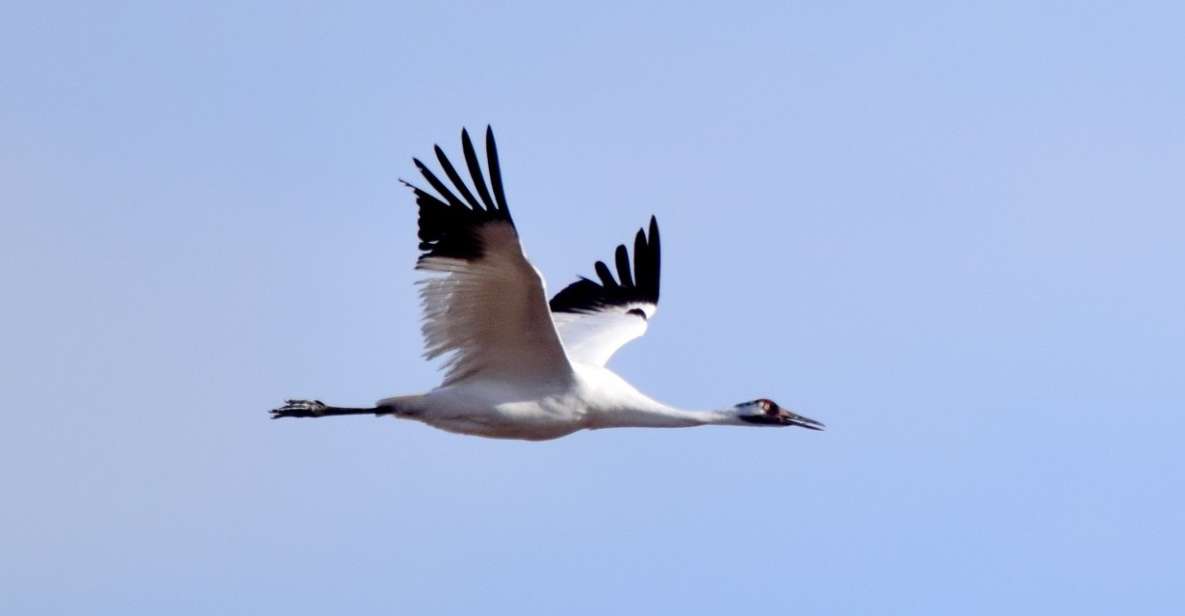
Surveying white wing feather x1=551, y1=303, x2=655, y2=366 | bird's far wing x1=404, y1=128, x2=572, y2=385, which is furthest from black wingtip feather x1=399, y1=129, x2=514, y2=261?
white wing feather x1=551, y1=303, x2=655, y2=366

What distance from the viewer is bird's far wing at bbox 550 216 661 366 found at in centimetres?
2622

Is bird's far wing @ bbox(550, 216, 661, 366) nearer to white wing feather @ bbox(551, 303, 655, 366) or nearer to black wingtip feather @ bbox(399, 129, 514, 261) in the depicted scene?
white wing feather @ bbox(551, 303, 655, 366)

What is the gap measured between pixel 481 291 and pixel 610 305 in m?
5.31

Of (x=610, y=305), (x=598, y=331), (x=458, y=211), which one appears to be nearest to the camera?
(x=458, y=211)

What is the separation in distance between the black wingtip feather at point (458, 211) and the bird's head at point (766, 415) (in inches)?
166

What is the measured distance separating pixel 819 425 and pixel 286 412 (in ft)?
18.0

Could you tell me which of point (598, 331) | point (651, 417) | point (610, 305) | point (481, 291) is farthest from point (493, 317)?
point (610, 305)

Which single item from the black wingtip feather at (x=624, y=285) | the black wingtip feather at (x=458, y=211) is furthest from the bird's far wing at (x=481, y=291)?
the black wingtip feather at (x=624, y=285)

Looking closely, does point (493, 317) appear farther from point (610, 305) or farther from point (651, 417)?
point (610, 305)

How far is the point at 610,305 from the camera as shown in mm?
27609

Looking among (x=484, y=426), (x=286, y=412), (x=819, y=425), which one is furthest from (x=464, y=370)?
(x=819, y=425)

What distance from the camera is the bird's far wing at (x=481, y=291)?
21953mm

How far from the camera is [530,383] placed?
23125 mm

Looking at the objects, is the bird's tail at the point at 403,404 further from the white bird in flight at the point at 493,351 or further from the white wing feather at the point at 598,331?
the white wing feather at the point at 598,331
